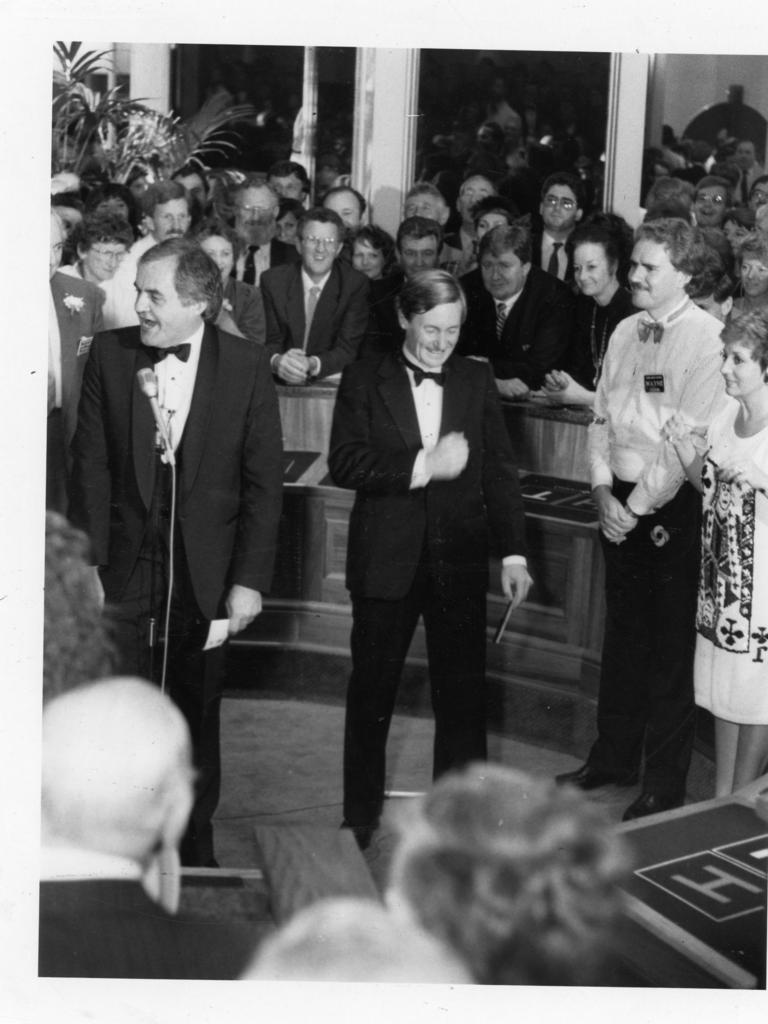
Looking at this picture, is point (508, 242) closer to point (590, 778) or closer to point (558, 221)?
point (558, 221)

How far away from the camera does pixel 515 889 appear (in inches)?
114

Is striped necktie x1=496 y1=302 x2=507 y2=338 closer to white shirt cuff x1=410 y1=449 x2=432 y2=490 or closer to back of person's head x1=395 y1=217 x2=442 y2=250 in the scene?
back of person's head x1=395 y1=217 x2=442 y2=250

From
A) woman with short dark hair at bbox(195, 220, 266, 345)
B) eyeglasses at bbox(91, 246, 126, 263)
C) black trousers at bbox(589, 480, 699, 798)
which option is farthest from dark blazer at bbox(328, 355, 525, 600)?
eyeglasses at bbox(91, 246, 126, 263)

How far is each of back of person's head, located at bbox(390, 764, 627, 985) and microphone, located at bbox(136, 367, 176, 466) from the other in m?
1.12

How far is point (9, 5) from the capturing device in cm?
350

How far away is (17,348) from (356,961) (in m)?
1.67

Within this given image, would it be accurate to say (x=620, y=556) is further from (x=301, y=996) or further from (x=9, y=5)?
(x=9, y=5)

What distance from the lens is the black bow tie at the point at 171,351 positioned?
3.65 m

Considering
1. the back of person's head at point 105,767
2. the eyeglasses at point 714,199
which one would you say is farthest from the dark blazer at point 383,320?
the back of person's head at point 105,767

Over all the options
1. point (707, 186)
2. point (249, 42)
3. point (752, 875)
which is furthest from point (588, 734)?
point (249, 42)

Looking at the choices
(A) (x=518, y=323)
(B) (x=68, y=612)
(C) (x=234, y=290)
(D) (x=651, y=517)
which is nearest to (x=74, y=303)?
(C) (x=234, y=290)

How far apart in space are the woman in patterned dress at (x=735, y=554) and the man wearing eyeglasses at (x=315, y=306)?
919mm

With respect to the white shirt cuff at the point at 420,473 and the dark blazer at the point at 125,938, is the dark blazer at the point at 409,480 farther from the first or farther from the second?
the dark blazer at the point at 125,938

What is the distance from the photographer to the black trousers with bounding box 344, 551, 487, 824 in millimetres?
3830
